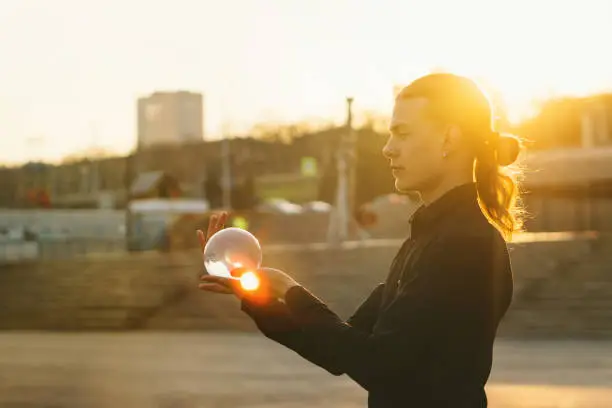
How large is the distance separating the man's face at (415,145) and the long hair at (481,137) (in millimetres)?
23

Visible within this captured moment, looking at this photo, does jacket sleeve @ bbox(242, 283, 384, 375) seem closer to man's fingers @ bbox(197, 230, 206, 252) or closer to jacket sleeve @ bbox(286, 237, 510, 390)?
jacket sleeve @ bbox(286, 237, 510, 390)

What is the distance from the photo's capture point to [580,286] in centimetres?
1900

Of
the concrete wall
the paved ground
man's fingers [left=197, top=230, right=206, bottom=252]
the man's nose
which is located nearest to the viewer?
the man's nose

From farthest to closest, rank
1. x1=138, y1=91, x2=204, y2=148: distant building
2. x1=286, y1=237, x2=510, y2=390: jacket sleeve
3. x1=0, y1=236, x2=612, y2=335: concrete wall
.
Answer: x1=138, y1=91, x2=204, y2=148: distant building → x1=0, y1=236, x2=612, y2=335: concrete wall → x1=286, y1=237, x2=510, y2=390: jacket sleeve

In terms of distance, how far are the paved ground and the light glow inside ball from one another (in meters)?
7.57

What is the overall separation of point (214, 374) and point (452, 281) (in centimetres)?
1071

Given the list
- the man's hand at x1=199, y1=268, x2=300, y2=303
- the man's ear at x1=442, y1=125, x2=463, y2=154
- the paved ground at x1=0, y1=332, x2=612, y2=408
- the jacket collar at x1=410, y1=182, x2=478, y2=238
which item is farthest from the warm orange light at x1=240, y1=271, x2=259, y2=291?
the paved ground at x1=0, y1=332, x2=612, y2=408

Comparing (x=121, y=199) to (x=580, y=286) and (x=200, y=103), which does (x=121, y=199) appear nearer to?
(x=200, y=103)

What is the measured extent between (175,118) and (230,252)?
7700cm

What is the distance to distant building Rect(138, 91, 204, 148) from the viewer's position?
59188 millimetres

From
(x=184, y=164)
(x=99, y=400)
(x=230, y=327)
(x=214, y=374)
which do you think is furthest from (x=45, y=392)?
(x=184, y=164)

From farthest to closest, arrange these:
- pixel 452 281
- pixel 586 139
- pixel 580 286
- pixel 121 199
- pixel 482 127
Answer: pixel 121 199 → pixel 586 139 → pixel 580 286 → pixel 482 127 → pixel 452 281

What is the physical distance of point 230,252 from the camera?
8.74 feet

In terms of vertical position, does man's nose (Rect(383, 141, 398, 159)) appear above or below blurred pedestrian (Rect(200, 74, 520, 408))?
above
